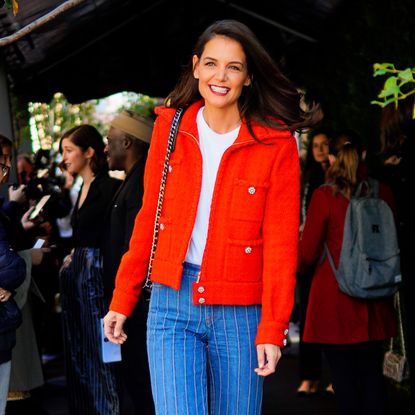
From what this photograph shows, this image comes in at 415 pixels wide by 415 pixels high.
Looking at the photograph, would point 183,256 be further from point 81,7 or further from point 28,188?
point 81,7

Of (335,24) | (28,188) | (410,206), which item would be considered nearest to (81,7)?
(28,188)

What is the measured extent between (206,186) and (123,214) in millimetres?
1985

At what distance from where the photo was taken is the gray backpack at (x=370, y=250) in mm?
5504

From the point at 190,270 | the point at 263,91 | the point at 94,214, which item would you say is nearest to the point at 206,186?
the point at 190,270

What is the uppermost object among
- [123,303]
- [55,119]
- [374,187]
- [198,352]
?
[55,119]

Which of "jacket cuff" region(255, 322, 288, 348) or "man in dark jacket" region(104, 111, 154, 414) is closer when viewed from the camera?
"jacket cuff" region(255, 322, 288, 348)

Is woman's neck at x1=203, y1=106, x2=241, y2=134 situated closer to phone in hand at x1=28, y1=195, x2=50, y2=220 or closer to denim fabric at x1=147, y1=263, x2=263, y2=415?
denim fabric at x1=147, y1=263, x2=263, y2=415

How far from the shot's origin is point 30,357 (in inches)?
244

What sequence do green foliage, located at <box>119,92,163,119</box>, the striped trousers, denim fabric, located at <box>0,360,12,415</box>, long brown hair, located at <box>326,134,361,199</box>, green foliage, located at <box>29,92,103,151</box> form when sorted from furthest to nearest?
1. green foliage, located at <box>119,92,163,119</box>
2. green foliage, located at <box>29,92,103,151</box>
3. the striped trousers
4. long brown hair, located at <box>326,134,361,199</box>
5. denim fabric, located at <box>0,360,12,415</box>

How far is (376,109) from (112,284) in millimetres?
3285

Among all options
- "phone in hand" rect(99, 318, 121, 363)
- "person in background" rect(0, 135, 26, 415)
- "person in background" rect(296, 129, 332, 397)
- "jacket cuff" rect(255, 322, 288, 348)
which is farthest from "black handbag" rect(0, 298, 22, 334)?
"person in background" rect(296, 129, 332, 397)

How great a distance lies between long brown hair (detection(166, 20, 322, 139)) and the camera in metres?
3.52

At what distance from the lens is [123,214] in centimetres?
541

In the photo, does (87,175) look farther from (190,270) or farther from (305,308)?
(190,270)
